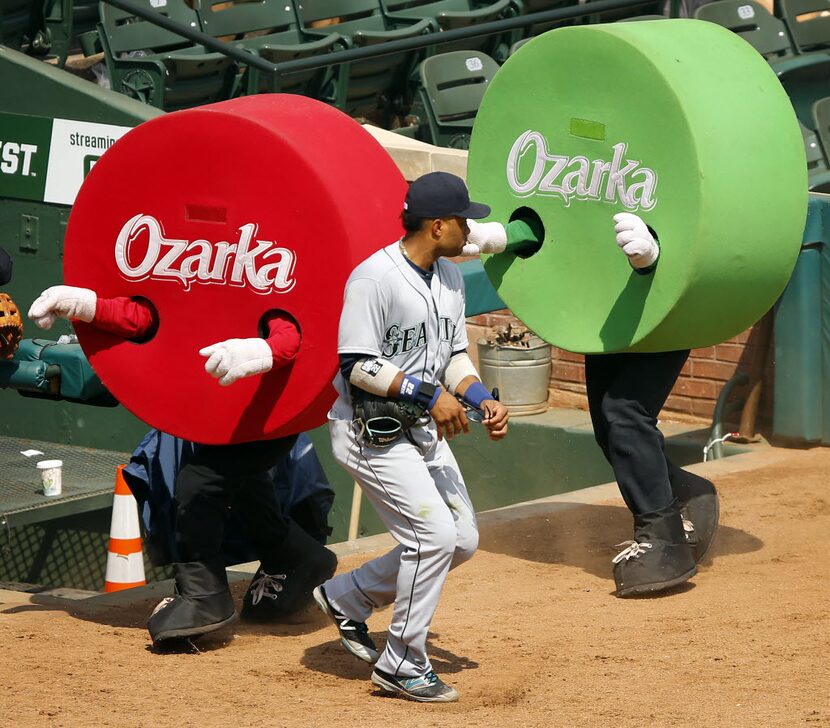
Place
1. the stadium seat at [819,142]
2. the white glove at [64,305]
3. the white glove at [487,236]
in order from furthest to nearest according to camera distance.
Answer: the stadium seat at [819,142], the white glove at [487,236], the white glove at [64,305]

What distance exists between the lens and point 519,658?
512 cm

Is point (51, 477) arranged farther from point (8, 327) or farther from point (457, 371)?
point (457, 371)

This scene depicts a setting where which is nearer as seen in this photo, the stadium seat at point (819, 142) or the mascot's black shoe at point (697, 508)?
the mascot's black shoe at point (697, 508)

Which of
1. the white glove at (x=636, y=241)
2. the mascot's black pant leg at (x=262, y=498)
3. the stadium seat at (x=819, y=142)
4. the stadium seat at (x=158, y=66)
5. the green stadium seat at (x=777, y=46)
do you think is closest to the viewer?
the mascot's black pant leg at (x=262, y=498)

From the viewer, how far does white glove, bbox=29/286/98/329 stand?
5.14 m

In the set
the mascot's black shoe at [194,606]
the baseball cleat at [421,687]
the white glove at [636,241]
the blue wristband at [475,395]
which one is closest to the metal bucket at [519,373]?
the white glove at [636,241]

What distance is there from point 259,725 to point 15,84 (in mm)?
6132

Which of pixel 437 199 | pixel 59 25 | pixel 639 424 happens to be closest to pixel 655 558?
pixel 639 424

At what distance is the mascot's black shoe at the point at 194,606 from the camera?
204 inches

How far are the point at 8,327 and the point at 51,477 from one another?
8.19 feet


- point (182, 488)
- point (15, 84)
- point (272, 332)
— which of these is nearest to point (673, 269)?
point (272, 332)

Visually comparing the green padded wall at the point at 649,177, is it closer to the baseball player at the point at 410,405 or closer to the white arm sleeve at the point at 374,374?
the baseball player at the point at 410,405

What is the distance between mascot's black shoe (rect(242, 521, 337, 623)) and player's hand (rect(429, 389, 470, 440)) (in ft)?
4.28

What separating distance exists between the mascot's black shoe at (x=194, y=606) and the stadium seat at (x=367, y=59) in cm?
571
